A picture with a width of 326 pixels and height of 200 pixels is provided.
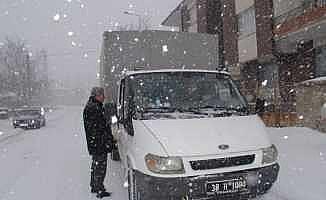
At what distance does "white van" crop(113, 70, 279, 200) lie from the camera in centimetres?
420

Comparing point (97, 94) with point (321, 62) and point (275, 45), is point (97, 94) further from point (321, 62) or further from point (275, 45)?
point (275, 45)

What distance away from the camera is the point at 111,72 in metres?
7.72

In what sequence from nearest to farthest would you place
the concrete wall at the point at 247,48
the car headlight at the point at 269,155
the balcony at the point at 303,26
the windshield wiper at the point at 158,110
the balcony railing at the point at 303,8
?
the car headlight at the point at 269,155, the windshield wiper at the point at 158,110, the balcony at the point at 303,26, the balcony railing at the point at 303,8, the concrete wall at the point at 247,48

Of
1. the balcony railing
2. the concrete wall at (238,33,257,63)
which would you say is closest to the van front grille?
the balcony railing

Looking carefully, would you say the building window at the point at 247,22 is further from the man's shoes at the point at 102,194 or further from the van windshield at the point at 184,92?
the man's shoes at the point at 102,194

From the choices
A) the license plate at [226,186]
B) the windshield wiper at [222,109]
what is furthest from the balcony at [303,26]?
the license plate at [226,186]

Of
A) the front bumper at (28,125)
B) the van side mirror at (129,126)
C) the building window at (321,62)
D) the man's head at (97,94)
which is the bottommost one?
the front bumper at (28,125)

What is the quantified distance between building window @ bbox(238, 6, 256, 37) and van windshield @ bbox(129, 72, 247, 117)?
17.3 m

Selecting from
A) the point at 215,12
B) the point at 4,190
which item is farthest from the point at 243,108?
the point at 215,12

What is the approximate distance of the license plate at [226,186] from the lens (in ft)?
13.9

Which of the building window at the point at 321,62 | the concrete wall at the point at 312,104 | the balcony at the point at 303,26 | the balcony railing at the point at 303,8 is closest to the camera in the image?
the concrete wall at the point at 312,104

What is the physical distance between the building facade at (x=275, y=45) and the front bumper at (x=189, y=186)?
31.4ft

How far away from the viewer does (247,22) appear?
76.1 ft

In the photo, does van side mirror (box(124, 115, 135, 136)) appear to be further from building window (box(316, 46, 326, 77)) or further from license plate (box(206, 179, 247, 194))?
building window (box(316, 46, 326, 77))
